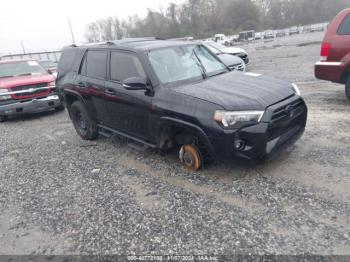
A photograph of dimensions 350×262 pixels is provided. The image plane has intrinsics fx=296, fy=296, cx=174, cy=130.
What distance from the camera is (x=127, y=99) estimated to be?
4.57 metres

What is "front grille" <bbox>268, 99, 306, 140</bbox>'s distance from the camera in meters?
3.63

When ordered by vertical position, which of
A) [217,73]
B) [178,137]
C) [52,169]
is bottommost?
[52,169]

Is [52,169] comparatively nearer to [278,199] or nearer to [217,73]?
[217,73]

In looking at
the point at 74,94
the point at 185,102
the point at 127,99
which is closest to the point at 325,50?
the point at 185,102

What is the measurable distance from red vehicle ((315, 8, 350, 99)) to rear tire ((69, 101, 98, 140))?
16.7 feet

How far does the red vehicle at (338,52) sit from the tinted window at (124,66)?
14.3 feet

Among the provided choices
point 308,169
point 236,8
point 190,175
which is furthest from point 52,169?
point 236,8

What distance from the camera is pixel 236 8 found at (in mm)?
81062

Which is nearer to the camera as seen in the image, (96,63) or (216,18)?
(96,63)

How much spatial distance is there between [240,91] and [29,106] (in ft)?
22.5

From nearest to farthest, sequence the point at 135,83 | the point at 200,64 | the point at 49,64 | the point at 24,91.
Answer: the point at 135,83 → the point at 200,64 → the point at 24,91 → the point at 49,64

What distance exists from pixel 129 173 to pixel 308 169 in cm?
258

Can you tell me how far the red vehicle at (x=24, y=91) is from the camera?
8.34 metres

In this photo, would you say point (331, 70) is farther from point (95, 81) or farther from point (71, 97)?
point (71, 97)
